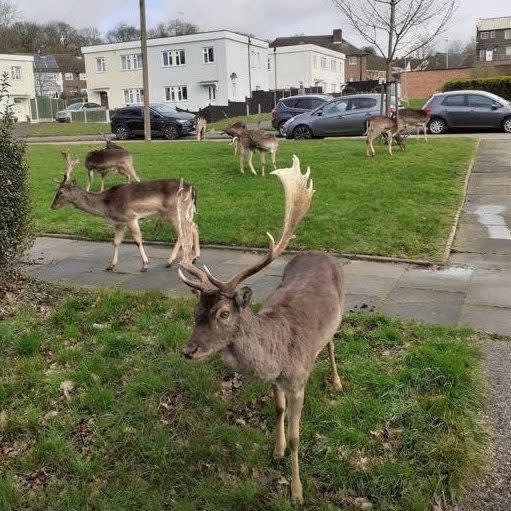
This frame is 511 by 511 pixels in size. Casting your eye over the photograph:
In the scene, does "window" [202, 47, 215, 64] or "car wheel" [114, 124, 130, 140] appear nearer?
"car wheel" [114, 124, 130, 140]

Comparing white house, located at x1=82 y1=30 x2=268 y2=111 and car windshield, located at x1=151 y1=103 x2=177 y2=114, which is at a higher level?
white house, located at x1=82 y1=30 x2=268 y2=111

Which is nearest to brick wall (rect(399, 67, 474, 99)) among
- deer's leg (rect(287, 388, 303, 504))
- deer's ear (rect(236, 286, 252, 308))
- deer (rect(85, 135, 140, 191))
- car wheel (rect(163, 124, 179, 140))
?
car wheel (rect(163, 124, 179, 140))

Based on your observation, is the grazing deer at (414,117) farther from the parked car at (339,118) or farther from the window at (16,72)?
the window at (16,72)

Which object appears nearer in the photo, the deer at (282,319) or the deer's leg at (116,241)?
the deer at (282,319)

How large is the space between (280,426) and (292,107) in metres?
24.4

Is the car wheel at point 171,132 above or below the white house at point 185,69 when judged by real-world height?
below

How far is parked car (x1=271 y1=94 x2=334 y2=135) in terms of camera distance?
26.9m

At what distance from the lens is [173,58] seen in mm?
54344

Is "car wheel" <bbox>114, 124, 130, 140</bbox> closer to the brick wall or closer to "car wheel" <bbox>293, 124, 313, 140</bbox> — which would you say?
"car wheel" <bbox>293, 124, 313, 140</bbox>

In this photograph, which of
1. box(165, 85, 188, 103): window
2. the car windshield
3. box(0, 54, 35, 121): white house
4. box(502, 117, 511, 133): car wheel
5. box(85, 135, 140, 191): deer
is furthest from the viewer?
box(0, 54, 35, 121): white house

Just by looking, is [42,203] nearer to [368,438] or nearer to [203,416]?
[203,416]

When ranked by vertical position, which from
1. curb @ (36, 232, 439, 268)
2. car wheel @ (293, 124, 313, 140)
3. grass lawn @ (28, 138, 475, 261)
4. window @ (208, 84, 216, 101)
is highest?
window @ (208, 84, 216, 101)

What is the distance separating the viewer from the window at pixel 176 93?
54.5 meters

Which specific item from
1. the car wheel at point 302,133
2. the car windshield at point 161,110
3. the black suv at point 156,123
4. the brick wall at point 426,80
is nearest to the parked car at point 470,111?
the car wheel at point 302,133
